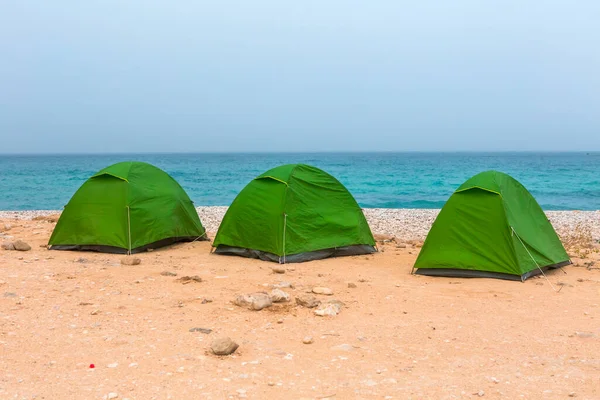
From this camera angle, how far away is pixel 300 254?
12.3 m

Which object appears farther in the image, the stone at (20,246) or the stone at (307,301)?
the stone at (20,246)

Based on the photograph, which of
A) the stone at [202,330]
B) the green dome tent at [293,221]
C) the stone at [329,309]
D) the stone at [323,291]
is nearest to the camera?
the stone at [202,330]

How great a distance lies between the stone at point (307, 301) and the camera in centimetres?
853

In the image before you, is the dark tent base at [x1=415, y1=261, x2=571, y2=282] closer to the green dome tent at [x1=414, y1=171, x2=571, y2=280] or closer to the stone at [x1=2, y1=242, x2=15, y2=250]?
the green dome tent at [x1=414, y1=171, x2=571, y2=280]

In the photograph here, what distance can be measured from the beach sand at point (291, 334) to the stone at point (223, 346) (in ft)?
0.41

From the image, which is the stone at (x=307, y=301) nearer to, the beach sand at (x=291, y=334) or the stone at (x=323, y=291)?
the beach sand at (x=291, y=334)

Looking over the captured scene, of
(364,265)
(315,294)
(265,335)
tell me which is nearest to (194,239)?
(364,265)

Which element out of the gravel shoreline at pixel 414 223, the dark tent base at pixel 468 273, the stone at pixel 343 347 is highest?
the dark tent base at pixel 468 273

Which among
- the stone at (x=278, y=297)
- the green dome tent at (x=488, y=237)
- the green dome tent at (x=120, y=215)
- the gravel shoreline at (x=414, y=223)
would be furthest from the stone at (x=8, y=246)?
the green dome tent at (x=488, y=237)

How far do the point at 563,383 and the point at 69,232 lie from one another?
1138cm

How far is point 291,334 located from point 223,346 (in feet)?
3.93

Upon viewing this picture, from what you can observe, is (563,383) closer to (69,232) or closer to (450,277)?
(450,277)

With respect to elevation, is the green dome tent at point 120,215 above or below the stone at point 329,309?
above

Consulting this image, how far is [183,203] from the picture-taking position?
1444cm
